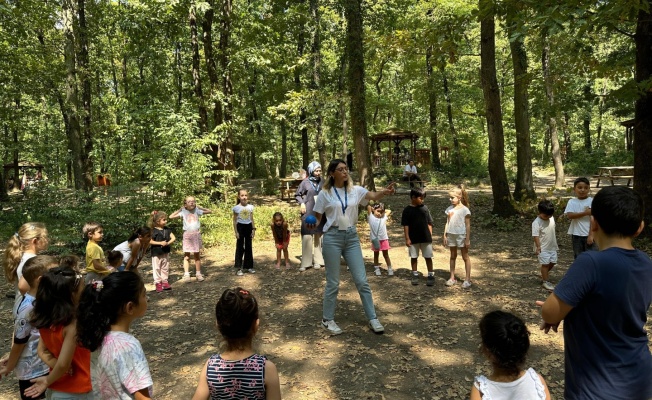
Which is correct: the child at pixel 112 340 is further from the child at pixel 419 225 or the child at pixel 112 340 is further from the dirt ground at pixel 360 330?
the child at pixel 419 225

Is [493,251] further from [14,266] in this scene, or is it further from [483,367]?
[14,266]

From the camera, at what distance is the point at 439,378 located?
4176 millimetres

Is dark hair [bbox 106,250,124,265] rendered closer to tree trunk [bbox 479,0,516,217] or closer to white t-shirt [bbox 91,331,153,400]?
white t-shirt [bbox 91,331,153,400]

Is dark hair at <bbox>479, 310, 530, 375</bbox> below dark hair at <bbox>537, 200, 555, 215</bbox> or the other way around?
below

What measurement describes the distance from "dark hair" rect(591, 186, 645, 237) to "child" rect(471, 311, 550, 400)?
656mm

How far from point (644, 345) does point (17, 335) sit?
382 centimetres

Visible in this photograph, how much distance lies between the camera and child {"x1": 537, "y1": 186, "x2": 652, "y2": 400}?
1.94 m

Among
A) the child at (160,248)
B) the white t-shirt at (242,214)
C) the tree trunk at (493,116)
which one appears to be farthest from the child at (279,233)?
the tree trunk at (493,116)

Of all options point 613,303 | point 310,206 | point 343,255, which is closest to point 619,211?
point 613,303

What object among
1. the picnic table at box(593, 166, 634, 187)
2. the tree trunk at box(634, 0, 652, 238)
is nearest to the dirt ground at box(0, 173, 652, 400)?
the tree trunk at box(634, 0, 652, 238)

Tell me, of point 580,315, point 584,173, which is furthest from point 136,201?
point 584,173

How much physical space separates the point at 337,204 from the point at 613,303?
3.25 m

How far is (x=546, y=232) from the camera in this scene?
6473 millimetres

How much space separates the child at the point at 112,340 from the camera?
83.4 inches
